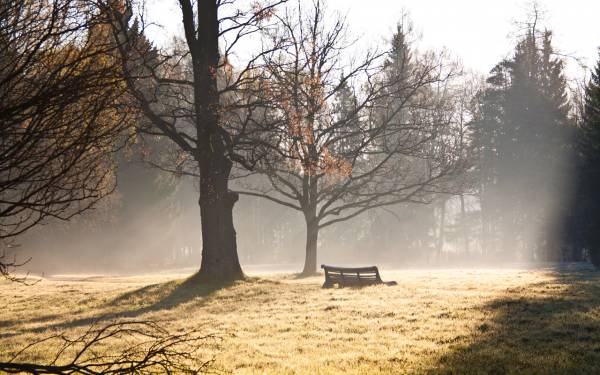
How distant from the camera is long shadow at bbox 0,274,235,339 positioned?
14430 mm

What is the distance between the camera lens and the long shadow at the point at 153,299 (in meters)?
14.4

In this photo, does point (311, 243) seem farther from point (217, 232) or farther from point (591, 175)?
point (591, 175)

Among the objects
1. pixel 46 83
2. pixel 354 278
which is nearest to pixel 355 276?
pixel 354 278

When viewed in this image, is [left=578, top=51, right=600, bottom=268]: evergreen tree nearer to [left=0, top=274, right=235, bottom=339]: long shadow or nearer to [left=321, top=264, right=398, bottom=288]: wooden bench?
[left=321, top=264, right=398, bottom=288]: wooden bench

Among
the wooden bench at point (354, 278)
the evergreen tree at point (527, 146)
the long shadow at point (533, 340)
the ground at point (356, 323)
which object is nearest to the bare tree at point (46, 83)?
the ground at point (356, 323)

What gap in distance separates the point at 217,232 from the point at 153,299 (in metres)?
3.65

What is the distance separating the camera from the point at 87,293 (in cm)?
1986

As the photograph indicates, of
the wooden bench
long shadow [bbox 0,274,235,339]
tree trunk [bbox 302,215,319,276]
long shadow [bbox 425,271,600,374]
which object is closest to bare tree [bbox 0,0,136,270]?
long shadow [bbox 425,271,600,374]

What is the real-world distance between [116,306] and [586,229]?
24501 mm

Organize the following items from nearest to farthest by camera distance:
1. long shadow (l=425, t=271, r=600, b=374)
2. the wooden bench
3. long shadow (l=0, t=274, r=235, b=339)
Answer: long shadow (l=425, t=271, r=600, b=374)
long shadow (l=0, t=274, r=235, b=339)
the wooden bench

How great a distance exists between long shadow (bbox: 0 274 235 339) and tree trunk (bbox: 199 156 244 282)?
22.6 inches

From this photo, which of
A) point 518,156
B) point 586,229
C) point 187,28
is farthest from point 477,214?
point 187,28

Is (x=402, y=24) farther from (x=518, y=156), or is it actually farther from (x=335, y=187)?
(x=518, y=156)

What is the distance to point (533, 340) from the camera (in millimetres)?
10125
